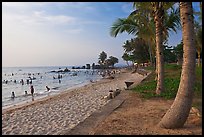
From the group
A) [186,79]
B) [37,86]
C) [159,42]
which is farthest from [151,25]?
[37,86]

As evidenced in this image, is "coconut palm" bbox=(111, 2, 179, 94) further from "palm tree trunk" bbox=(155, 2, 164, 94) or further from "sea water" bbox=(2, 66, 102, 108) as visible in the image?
"sea water" bbox=(2, 66, 102, 108)

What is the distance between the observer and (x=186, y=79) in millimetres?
5176

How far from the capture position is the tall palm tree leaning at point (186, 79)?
5164 millimetres

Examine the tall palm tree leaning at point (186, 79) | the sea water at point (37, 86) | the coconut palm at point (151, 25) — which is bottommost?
the sea water at point (37, 86)

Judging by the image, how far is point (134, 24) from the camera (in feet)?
41.8

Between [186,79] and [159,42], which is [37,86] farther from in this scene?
[186,79]

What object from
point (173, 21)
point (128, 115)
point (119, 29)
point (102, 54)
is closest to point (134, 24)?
point (119, 29)

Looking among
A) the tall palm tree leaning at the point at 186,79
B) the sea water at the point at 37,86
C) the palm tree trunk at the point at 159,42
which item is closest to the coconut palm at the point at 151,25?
the palm tree trunk at the point at 159,42

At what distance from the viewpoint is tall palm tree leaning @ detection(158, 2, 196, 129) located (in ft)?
16.9

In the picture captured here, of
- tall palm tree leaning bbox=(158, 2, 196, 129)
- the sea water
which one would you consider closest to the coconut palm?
tall palm tree leaning bbox=(158, 2, 196, 129)

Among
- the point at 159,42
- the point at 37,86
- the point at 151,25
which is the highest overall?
the point at 151,25

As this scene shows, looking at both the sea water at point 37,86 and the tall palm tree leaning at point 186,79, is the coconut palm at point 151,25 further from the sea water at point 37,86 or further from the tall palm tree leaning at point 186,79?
the sea water at point 37,86

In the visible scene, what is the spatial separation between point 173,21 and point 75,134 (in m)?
8.63

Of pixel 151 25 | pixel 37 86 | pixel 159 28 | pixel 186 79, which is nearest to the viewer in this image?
pixel 186 79
